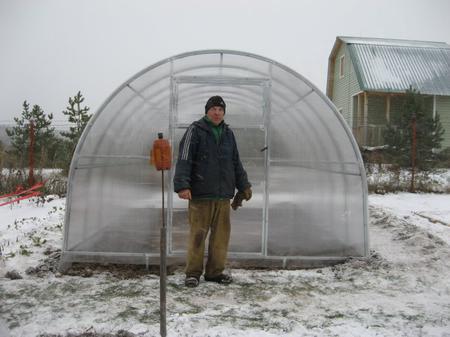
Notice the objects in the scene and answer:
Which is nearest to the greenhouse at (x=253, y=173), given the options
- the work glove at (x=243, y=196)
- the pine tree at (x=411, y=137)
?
the work glove at (x=243, y=196)

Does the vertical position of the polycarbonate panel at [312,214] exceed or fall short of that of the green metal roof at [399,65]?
it falls short

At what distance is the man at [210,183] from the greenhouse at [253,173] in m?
0.75

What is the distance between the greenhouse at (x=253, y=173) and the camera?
18.1ft

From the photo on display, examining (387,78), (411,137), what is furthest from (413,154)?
(387,78)

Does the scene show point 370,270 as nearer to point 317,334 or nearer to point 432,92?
point 317,334

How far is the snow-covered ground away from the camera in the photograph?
3695 mm

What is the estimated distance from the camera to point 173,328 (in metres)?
3.62

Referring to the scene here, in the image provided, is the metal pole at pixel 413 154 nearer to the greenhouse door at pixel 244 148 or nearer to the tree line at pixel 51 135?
the greenhouse door at pixel 244 148

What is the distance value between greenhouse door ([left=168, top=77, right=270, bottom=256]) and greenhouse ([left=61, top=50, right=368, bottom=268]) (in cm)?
2

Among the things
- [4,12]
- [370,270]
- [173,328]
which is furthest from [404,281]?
[4,12]

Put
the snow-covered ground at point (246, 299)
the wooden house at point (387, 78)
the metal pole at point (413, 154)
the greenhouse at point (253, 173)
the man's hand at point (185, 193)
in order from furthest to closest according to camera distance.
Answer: the wooden house at point (387, 78)
the metal pole at point (413, 154)
the greenhouse at point (253, 173)
the man's hand at point (185, 193)
the snow-covered ground at point (246, 299)

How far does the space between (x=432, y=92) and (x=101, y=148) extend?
16.7 meters

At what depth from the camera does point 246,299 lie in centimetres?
442

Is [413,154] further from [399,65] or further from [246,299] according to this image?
[246,299]
